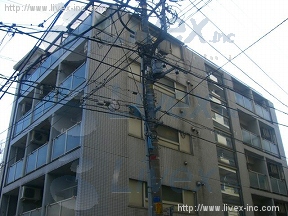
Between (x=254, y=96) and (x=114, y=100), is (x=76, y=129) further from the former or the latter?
(x=254, y=96)

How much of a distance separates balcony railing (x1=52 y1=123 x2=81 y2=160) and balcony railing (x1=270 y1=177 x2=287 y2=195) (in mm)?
13210

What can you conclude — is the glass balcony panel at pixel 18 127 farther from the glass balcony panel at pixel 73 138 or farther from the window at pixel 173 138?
the window at pixel 173 138

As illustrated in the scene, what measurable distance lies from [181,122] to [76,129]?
540 cm

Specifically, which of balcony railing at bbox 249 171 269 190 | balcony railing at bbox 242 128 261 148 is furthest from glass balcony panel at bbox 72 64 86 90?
balcony railing at bbox 249 171 269 190

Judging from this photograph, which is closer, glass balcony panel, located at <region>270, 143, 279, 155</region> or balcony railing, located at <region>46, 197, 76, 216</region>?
balcony railing, located at <region>46, 197, 76, 216</region>

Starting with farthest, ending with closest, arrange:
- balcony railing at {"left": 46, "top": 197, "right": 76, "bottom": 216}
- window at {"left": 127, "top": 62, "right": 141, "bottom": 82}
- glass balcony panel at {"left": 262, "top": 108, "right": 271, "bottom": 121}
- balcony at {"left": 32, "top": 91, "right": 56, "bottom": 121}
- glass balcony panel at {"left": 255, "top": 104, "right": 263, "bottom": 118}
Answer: glass balcony panel at {"left": 262, "top": 108, "right": 271, "bottom": 121} < glass balcony panel at {"left": 255, "top": 104, "right": 263, "bottom": 118} < balcony at {"left": 32, "top": 91, "right": 56, "bottom": 121} < window at {"left": 127, "top": 62, "right": 141, "bottom": 82} < balcony railing at {"left": 46, "top": 197, "right": 76, "bottom": 216}

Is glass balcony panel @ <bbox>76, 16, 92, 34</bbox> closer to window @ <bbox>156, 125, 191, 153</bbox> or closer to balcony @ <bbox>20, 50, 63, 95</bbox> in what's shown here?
balcony @ <bbox>20, 50, 63, 95</bbox>

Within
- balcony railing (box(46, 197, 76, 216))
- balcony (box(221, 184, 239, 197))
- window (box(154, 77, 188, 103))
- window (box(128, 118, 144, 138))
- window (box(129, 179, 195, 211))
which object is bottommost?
balcony railing (box(46, 197, 76, 216))

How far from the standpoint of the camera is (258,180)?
59.6ft

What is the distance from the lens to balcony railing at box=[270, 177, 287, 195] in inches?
751

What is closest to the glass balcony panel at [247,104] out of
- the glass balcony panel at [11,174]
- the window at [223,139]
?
the window at [223,139]

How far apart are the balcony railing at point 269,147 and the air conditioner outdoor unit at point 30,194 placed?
1408 cm

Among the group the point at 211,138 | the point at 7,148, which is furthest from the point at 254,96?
the point at 7,148

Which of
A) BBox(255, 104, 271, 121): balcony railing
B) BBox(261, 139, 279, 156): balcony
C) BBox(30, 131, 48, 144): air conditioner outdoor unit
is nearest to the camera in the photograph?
BBox(30, 131, 48, 144): air conditioner outdoor unit
